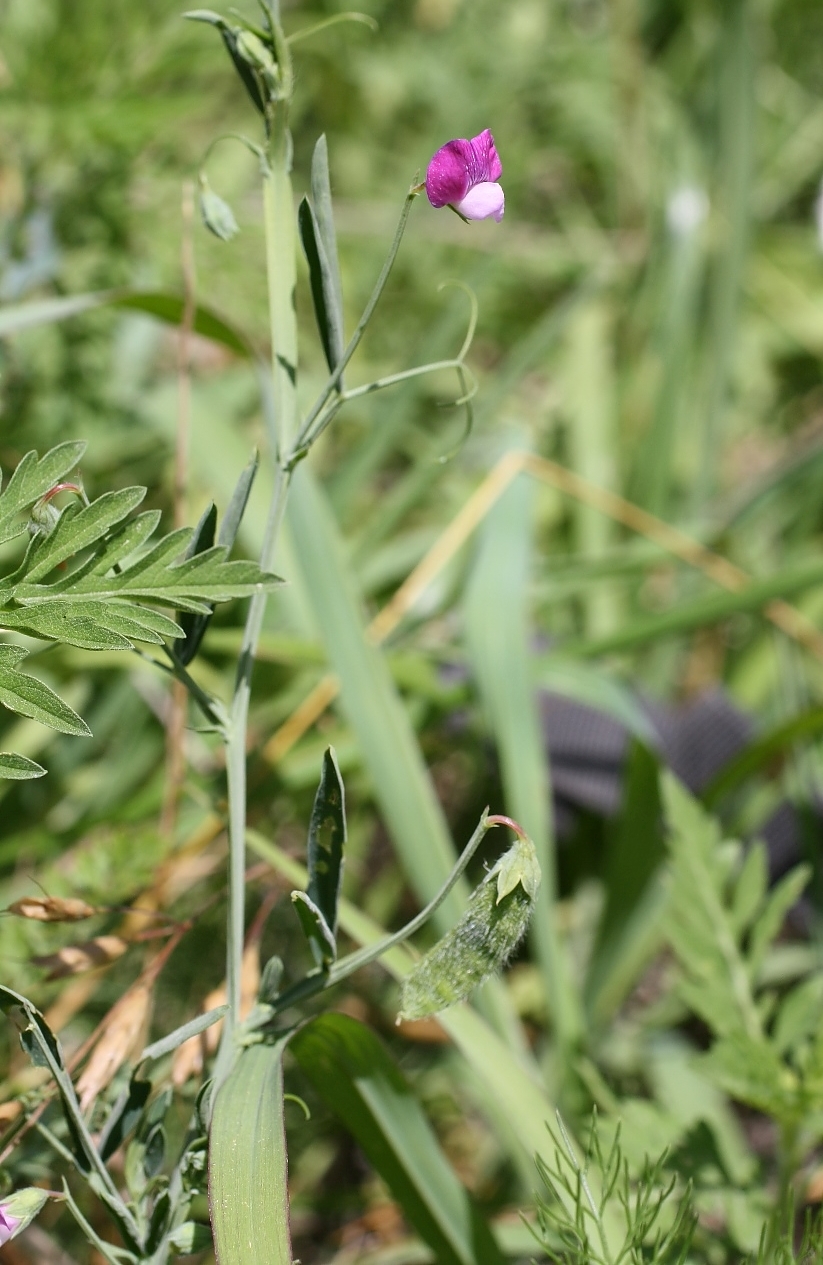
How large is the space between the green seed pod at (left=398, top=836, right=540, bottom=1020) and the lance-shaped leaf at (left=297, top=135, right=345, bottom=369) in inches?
8.9

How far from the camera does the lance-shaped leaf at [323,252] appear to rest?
442mm

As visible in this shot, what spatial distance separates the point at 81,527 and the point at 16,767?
0.32ft

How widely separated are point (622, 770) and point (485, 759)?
140 millimetres

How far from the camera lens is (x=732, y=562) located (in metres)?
1.32

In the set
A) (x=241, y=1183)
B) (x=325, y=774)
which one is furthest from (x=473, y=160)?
(x=241, y=1183)

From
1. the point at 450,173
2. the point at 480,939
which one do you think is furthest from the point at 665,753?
the point at 450,173

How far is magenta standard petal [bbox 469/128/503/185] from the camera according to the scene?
39 cm

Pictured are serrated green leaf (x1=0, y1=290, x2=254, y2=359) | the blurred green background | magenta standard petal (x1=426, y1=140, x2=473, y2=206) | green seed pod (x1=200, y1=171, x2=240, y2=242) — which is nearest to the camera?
magenta standard petal (x1=426, y1=140, x2=473, y2=206)

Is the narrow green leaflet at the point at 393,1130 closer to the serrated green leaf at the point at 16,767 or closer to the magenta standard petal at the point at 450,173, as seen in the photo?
the serrated green leaf at the point at 16,767

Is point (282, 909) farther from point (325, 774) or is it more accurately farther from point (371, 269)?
point (371, 269)

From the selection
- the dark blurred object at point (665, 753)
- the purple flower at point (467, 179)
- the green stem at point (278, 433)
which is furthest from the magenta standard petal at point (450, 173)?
the dark blurred object at point (665, 753)

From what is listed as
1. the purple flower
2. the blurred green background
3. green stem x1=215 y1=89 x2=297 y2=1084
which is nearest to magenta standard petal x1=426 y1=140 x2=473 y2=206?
the purple flower

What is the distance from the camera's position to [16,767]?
1.34 ft

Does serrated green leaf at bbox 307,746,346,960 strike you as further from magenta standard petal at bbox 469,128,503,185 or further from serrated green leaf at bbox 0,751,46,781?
magenta standard petal at bbox 469,128,503,185
